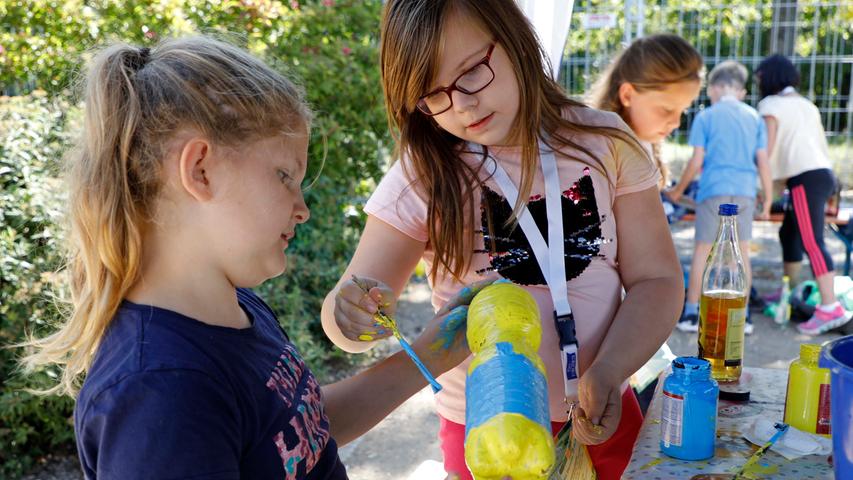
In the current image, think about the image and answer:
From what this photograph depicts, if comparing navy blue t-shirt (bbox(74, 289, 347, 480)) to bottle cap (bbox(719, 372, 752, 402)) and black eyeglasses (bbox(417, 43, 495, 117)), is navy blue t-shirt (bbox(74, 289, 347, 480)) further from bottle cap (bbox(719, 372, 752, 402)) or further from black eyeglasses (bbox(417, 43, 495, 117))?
bottle cap (bbox(719, 372, 752, 402))

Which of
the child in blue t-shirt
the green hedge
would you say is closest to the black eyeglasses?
the green hedge

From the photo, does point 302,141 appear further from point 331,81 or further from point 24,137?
point 331,81

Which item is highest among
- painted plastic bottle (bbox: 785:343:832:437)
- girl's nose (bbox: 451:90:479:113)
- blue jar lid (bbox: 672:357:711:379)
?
girl's nose (bbox: 451:90:479:113)

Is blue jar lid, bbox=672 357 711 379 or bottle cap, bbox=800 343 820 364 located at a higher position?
blue jar lid, bbox=672 357 711 379

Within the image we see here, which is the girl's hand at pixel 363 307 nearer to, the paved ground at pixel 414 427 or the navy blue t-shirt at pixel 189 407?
the navy blue t-shirt at pixel 189 407

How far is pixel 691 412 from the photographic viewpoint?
58.0 inches

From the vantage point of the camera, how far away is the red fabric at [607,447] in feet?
5.97

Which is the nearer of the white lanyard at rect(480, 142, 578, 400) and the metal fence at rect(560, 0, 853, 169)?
the white lanyard at rect(480, 142, 578, 400)

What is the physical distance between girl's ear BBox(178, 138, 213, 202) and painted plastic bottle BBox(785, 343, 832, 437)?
48.2 inches

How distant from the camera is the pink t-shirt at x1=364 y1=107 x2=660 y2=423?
179 cm

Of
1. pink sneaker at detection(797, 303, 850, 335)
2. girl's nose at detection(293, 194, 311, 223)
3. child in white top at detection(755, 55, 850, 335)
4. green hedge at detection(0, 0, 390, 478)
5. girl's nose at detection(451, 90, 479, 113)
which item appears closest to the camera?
girl's nose at detection(293, 194, 311, 223)

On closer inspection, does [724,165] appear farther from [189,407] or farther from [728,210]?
[189,407]

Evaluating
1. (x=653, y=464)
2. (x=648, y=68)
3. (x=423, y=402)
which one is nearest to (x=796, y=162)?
(x=648, y=68)

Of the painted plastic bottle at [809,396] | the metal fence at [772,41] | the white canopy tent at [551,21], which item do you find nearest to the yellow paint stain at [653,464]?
the painted plastic bottle at [809,396]
